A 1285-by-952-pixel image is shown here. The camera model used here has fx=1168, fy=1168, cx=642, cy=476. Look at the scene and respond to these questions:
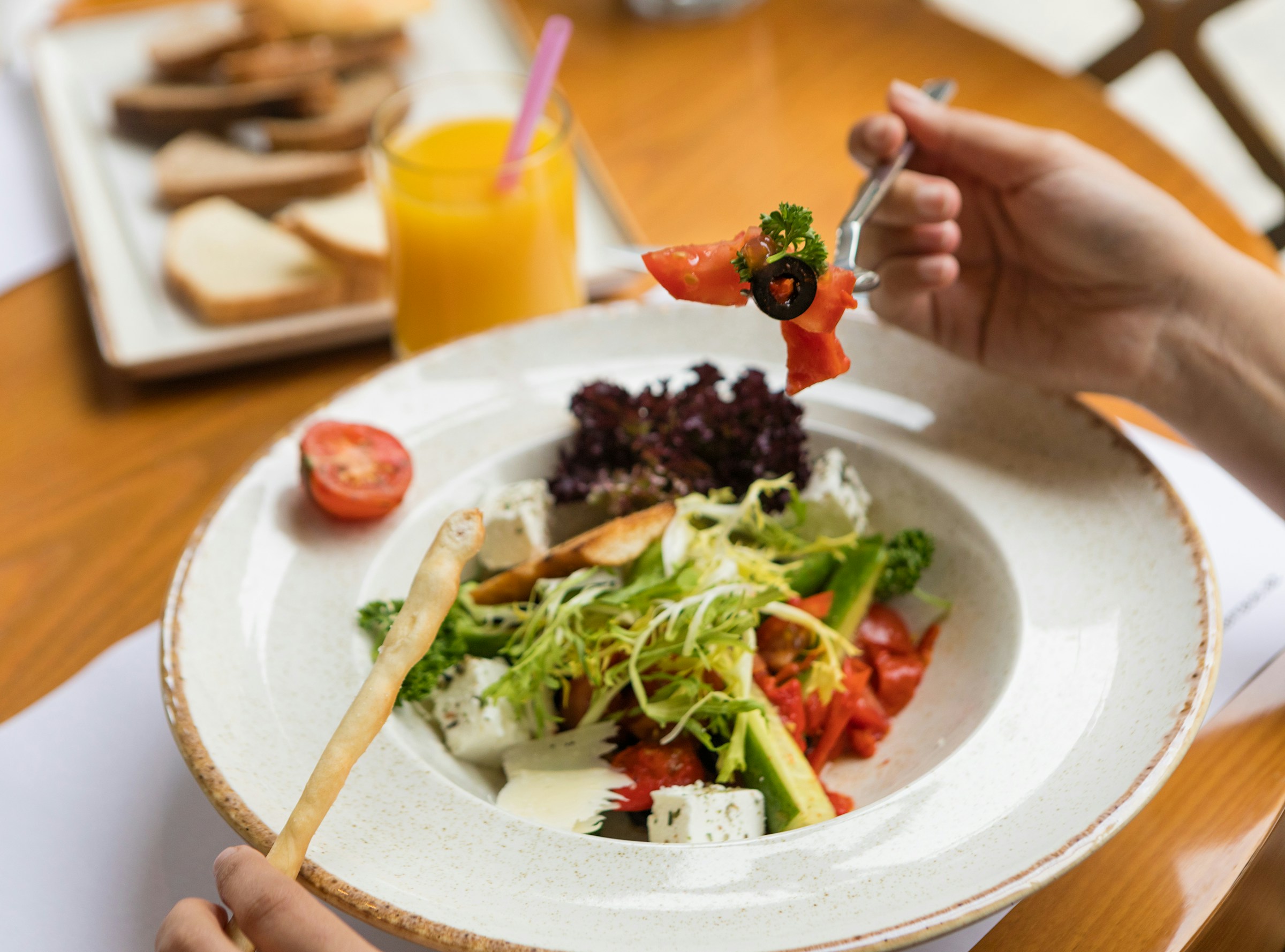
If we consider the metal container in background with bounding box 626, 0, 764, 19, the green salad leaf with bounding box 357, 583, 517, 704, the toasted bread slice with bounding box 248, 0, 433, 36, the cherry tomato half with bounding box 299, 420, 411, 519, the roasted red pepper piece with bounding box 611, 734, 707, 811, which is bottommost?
the roasted red pepper piece with bounding box 611, 734, 707, 811

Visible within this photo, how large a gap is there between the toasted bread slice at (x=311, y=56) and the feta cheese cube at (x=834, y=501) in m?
1.72

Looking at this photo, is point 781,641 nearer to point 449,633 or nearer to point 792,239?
point 449,633

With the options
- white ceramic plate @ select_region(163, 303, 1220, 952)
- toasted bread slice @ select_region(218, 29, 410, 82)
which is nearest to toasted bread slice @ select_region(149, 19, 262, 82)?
toasted bread slice @ select_region(218, 29, 410, 82)

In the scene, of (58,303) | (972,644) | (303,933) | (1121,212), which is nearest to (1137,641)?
(972,644)

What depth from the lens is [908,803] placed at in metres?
1.14

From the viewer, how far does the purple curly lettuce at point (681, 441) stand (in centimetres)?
157

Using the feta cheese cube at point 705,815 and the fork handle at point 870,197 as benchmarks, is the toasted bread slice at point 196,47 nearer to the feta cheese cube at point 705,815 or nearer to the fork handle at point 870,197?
the fork handle at point 870,197

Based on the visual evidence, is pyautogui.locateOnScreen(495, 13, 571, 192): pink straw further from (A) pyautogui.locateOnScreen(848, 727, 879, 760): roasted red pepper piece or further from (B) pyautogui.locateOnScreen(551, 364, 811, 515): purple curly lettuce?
(A) pyautogui.locateOnScreen(848, 727, 879, 760): roasted red pepper piece

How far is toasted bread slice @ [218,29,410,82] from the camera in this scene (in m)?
2.67

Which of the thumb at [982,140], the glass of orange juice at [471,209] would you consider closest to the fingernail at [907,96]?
the thumb at [982,140]

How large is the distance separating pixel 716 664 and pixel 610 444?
1.24ft

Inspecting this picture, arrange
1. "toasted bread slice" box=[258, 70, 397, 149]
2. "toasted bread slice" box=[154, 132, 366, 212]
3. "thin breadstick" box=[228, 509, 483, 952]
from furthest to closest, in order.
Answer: "toasted bread slice" box=[258, 70, 397, 149] → "toasted bread slice" box=[154, 132, 366, 212] → "thin breadstick" box=[228, 509, 483, 952]

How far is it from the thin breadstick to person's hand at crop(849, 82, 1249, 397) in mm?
928

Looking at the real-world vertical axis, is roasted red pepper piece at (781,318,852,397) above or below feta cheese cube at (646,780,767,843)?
above
